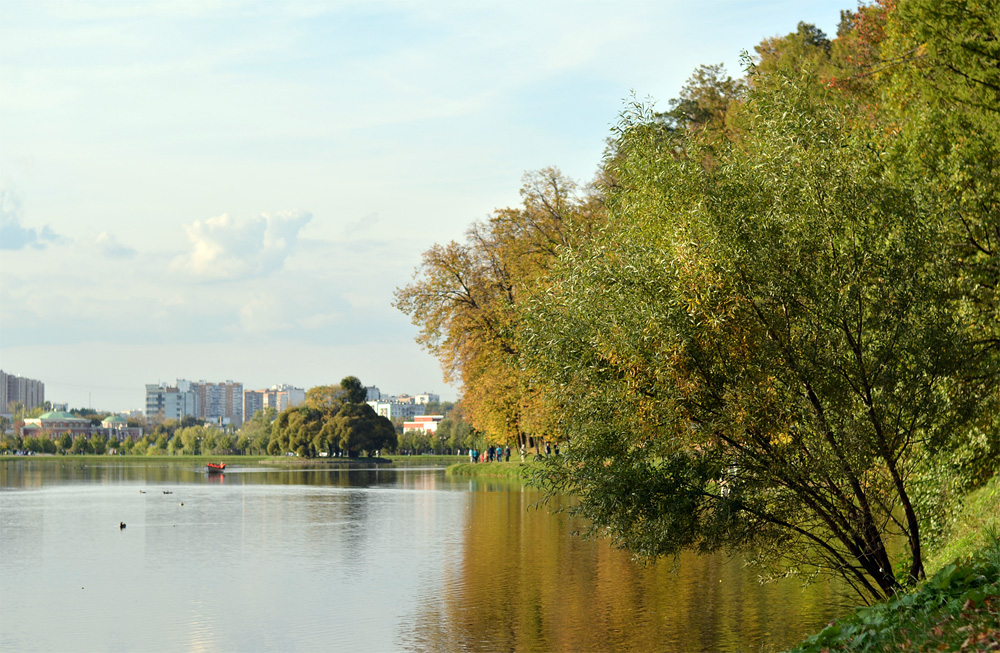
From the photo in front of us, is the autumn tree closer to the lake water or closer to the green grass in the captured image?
the lake water

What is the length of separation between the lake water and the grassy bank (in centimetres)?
367

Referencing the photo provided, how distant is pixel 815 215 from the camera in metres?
14.8

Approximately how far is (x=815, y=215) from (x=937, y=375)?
287cm

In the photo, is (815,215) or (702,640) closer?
(815,215)

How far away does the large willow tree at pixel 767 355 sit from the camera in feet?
47.6

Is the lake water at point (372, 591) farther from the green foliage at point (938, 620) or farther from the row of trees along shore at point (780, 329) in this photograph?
the green foliage at point (938, 620)

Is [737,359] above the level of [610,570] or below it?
above

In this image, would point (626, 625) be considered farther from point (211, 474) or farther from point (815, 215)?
point (211, 474)

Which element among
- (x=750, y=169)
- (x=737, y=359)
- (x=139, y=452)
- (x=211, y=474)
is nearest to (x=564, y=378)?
(x=737, y=359)

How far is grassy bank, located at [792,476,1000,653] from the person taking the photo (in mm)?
9695

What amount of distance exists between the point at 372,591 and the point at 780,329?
423 inches

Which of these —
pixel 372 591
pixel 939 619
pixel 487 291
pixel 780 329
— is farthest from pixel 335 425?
pixel 939 619

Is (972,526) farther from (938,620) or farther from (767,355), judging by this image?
(938,620)

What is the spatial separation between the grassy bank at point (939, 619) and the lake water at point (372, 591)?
3.67m
